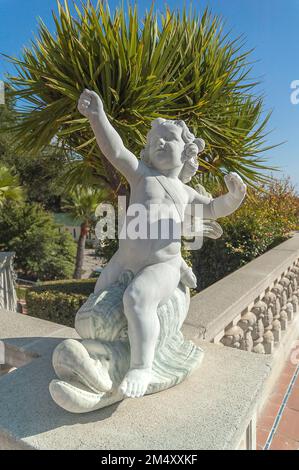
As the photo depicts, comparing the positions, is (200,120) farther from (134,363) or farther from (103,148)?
(134,363)

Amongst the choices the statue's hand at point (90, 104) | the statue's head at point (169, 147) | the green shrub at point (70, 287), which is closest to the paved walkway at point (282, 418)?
→ the statue's head at point (169, 147)

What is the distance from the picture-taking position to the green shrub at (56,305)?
3.67 metres

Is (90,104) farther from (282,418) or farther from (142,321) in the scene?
(282,418)

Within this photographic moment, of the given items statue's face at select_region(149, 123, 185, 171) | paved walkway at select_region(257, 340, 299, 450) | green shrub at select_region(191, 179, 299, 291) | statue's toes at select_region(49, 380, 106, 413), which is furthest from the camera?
green shrub at select_region(191, 179, 299, 291)

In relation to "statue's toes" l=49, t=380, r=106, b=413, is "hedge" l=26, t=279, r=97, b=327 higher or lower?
lower

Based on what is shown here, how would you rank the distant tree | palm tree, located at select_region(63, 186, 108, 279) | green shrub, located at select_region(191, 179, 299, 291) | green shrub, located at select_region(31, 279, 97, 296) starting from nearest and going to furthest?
green shrub, located at select_region(31, 279, 97, 296) < green shrub, located at select_region(191, 179, 299, 291) < palm tree, located at select_region(63, 186, 108, 279) < the distant tree

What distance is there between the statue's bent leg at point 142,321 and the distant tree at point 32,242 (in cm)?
799

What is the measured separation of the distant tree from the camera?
8.80 metres

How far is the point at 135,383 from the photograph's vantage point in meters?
1.10

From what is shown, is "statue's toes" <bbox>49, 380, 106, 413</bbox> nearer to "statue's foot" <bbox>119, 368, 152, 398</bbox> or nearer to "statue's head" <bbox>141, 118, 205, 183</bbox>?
"statue's foot" <bbox>119, 368, 152, 398</bbox>

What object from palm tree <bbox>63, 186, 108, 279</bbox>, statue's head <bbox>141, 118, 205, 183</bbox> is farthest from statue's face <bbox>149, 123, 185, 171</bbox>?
palm tree <bbox>63, 186, 108, 279</bbox>

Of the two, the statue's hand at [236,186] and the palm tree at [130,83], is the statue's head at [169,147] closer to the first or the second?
the statue's hand at [236,186]

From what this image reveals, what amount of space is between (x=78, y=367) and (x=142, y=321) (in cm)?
25

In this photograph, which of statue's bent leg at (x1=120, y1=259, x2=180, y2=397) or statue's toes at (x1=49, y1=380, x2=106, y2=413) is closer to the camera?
statue's toes at (x1=49, y1=380, x2=106, y2=413)
